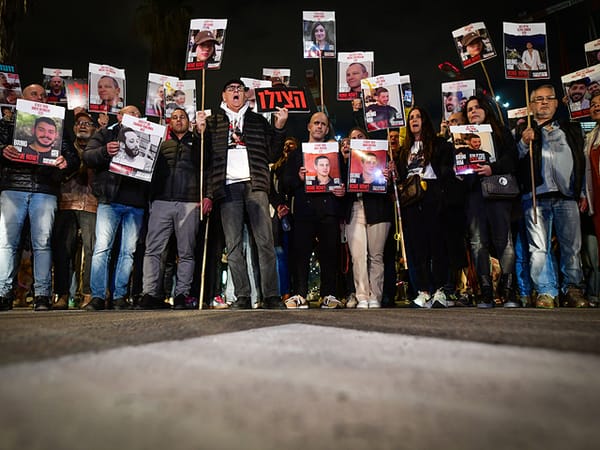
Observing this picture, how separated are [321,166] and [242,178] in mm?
769

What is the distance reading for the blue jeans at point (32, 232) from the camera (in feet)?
12.5

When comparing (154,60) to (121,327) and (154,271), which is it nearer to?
(154,271)

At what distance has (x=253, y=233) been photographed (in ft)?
12.7

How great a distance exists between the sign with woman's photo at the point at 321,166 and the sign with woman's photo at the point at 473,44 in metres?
2.12

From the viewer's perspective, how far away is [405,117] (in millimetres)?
4758

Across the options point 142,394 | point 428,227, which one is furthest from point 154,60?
point 142,394

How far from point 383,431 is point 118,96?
204 inches

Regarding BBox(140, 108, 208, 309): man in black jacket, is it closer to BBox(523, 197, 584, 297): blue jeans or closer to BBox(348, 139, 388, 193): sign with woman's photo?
BBox(348, 139, 388, 193): sign with woman's photo

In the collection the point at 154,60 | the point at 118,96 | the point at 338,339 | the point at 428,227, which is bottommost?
the point at 338,339

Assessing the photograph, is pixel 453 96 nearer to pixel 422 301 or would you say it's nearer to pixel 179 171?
pixel 422 301

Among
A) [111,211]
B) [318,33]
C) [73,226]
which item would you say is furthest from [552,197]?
[73,226]

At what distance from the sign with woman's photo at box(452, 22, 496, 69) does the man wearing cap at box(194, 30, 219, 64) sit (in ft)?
8.75

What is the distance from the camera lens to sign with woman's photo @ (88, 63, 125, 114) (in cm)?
488

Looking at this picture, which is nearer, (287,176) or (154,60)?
(287,176)
